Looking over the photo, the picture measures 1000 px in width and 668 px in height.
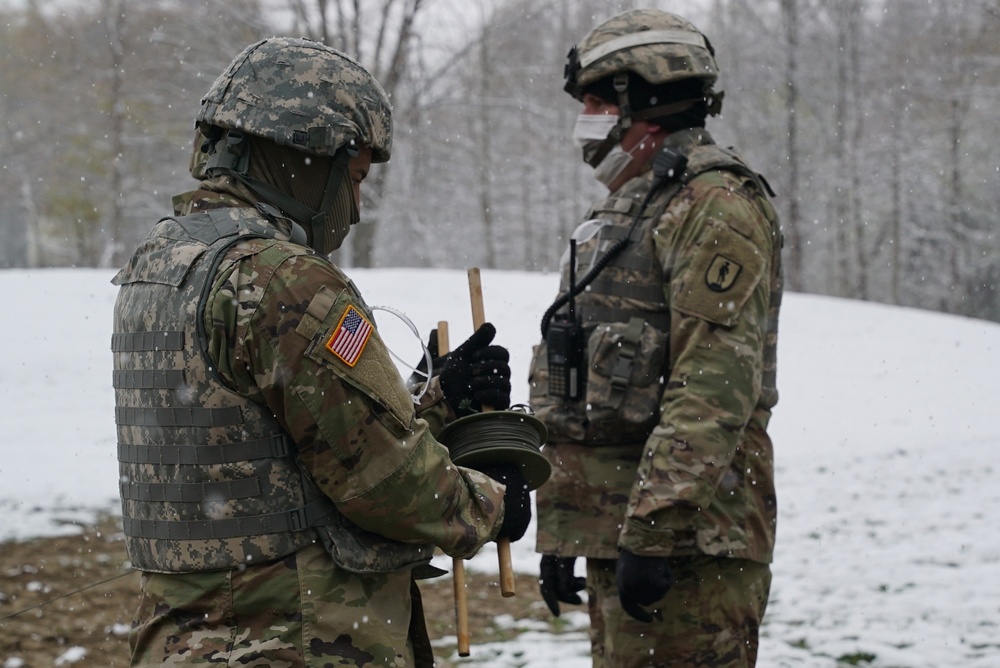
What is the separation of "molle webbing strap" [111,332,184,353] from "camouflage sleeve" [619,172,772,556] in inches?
58.5

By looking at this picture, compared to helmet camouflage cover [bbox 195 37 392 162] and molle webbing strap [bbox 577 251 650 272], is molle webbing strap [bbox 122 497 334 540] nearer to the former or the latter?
helmet camouflage cover [bbox 195 37 392 162]

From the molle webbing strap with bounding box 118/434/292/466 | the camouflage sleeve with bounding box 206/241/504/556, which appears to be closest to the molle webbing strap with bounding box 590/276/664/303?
the camouflage sleeve with bounding box 206/241/504/556

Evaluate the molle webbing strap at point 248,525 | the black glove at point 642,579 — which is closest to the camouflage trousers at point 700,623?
the black glove at point 642,579

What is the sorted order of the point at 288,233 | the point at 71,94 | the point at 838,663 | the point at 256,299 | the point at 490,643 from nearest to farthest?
the point at 256,299
the point at 288,233
the point at 838,663
the point at 490,643
the point at 71,94

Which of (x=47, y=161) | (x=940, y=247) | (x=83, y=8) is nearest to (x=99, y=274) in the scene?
(x=83, y=8)

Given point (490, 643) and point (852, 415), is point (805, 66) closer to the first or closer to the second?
point (852, 415)

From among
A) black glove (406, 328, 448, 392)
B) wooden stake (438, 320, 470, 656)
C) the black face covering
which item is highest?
the black face covering

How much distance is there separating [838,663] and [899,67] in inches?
1034

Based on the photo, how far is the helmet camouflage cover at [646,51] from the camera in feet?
11.6

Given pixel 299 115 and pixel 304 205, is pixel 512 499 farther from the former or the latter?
pixel 299 115

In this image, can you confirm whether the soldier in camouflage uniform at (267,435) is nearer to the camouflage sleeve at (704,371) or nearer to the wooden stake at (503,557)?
the wooden stake at (503,557)

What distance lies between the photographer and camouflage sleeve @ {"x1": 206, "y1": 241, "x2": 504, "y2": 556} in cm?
228

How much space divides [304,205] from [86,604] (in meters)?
4.35

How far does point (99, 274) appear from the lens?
1395 centimetres
